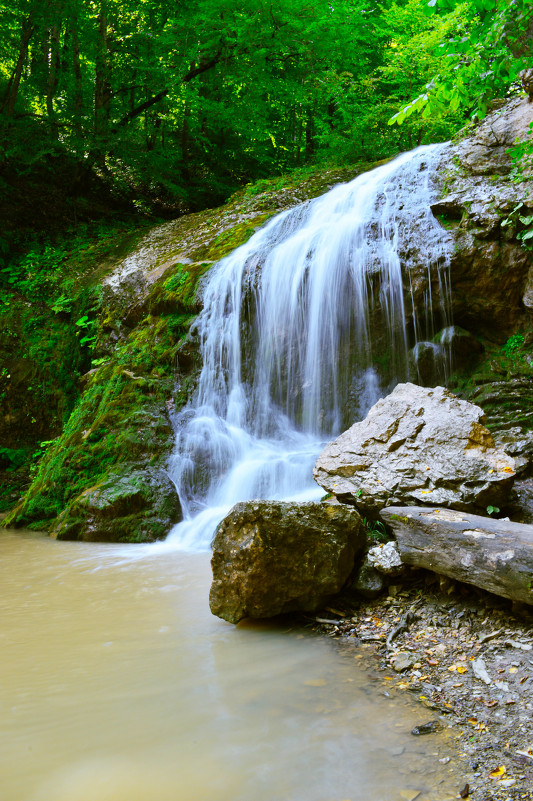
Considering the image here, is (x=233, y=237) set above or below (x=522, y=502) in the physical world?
above

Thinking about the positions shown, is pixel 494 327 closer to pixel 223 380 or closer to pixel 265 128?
pixel 223 380

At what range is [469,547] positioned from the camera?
289cm

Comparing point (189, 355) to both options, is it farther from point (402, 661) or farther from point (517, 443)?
point (402, 661)

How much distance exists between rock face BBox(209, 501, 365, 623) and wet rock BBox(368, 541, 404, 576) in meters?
0.19

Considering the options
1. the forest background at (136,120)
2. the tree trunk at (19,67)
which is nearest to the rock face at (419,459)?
the forest background at (136,120)

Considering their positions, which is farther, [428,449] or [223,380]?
[223,380]

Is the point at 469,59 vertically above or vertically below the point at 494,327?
above

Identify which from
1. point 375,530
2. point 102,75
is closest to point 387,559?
point 375,530

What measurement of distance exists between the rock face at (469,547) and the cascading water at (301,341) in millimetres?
2512

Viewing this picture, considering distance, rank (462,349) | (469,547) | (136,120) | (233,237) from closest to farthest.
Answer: (469,547) → (462,349) → (233,237) → (136,120)

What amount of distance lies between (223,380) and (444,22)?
27.8ft

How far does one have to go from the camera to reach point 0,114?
1195cm

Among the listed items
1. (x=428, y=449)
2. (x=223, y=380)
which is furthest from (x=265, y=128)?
(x=428, y=449)

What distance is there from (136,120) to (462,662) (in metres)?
16.9
